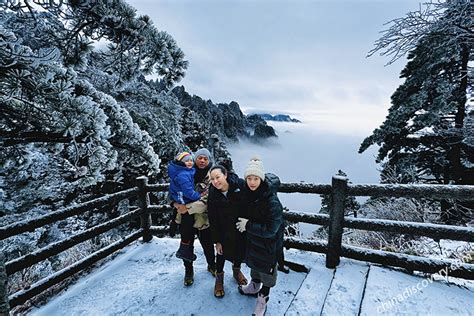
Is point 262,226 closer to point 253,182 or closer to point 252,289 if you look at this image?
point 253,182

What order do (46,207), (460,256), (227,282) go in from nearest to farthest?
1. (227,282)
2. (460,256)
3. (46,207)

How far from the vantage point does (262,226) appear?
2627 mm

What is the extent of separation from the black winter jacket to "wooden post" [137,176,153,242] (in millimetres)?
2079

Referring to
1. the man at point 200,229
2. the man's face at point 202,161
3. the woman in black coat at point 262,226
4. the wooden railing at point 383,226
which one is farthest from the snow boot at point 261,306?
the man's face at point 202,161

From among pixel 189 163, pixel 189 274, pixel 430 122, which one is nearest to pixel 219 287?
pixel 189 274

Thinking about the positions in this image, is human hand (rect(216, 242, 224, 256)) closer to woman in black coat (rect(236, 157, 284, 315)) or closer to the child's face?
woman in black coat (rect(236, 157, 284, 315))

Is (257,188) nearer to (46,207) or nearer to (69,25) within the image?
(69,25)

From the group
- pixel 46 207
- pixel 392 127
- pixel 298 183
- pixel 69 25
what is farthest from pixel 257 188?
pixel 392 127

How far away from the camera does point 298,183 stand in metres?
3.82

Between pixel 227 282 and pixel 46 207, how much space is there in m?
7.89

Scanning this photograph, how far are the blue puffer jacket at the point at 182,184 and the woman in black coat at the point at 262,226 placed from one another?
0.75m

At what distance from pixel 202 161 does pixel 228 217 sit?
2.91ft

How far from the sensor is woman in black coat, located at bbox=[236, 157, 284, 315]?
2.62 metres

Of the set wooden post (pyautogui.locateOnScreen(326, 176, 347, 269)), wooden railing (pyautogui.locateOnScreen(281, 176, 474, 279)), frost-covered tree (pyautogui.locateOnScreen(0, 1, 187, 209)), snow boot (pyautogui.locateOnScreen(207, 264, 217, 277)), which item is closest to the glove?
snow boot (pyautogui.locateOnScreen(207, 264, 217, 277))
